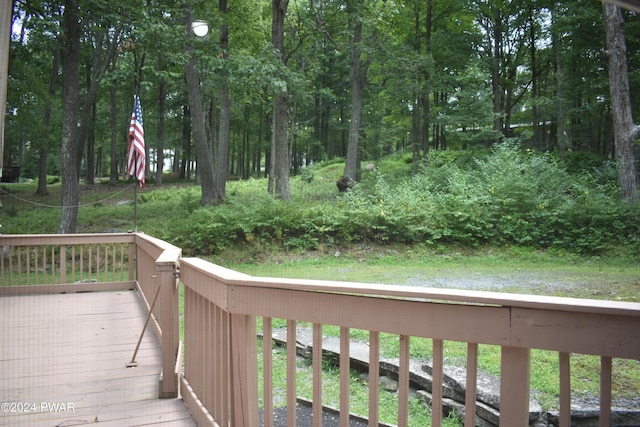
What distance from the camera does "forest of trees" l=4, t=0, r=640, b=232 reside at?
11.6m

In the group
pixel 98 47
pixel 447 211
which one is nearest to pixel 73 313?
pixel 447 211

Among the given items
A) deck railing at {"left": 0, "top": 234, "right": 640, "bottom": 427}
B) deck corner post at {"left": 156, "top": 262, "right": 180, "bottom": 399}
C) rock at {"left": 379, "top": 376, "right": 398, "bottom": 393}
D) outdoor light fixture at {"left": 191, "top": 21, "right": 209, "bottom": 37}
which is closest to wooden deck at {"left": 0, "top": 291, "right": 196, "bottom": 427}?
deck corner post at {"left": 156, "top": 262, "right": 180, "bottom": 399}

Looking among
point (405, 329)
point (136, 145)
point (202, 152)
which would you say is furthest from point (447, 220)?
point (405, 329)

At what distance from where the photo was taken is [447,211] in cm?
1173

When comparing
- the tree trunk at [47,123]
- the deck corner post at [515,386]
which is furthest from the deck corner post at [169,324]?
the tree trunk at [47,123]

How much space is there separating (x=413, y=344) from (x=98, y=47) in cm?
1487

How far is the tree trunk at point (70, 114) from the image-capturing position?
36.0ft

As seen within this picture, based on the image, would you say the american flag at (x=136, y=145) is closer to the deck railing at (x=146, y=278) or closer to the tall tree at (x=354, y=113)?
the deck railing at (x=146, y=278)

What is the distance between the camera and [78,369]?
3.96 m

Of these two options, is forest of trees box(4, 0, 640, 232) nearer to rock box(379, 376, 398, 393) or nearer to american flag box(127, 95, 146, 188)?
american flag box(127, 95, 146, 188)

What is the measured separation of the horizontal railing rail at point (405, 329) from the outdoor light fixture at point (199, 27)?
12160 millimetres

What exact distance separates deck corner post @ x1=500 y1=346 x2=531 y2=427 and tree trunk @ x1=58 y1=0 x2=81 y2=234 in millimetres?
12010

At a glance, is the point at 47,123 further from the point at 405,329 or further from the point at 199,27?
the point at 405,329

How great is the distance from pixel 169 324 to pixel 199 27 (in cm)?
1176
